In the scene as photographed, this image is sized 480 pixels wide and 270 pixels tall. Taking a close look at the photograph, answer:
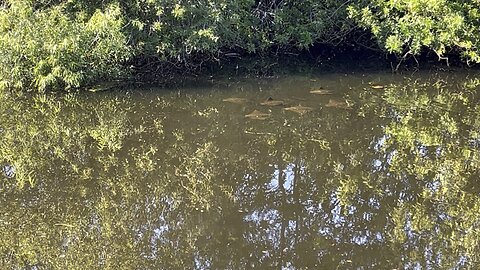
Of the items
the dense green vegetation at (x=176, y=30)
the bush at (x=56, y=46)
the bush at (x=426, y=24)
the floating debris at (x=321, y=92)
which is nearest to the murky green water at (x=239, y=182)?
the floating debris at (x=321, y=92)

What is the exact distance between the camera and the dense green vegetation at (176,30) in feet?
27.8

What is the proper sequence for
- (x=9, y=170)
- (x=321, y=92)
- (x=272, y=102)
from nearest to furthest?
(x=9, y=170) → (x=272, y=102) → (x=321, y=92)

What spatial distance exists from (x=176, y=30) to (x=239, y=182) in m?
4.67

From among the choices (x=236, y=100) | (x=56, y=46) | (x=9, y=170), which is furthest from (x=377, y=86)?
(x=9, y=170)

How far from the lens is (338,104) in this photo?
8.31 metres

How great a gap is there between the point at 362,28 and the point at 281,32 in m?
1.92

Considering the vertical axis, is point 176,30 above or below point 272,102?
above

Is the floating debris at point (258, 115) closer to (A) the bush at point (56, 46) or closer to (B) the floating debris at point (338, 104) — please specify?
(B) the floating debris at point (338, 104)

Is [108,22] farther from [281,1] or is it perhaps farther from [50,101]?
[281,1]

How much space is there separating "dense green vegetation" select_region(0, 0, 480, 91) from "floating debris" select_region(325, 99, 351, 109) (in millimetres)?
2215

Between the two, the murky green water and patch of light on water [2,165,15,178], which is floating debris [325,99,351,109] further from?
patch of light on water [2,165,15,178]

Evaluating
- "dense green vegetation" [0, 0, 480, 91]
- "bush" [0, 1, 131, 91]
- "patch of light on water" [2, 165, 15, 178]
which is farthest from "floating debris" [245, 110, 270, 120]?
"patch of light on water" [2, 165, 15, 178]

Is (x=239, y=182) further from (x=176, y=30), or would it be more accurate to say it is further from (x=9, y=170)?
(x=176, y=30)

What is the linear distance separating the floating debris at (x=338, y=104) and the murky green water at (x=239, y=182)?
0.11 feet
